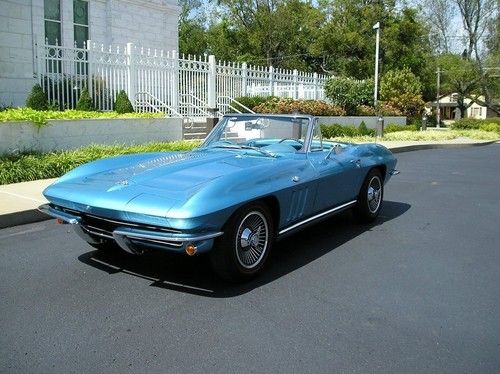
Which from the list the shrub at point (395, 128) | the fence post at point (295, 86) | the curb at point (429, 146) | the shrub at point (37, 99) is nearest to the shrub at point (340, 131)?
the curb at point (429, 146)

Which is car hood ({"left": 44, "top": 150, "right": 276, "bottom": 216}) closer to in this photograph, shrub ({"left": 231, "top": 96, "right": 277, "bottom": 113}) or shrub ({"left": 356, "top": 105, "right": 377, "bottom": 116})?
shrub ({"left": 231, "top": 96, "right": 277, "bottom": 113})

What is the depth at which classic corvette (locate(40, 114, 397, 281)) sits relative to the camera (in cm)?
360

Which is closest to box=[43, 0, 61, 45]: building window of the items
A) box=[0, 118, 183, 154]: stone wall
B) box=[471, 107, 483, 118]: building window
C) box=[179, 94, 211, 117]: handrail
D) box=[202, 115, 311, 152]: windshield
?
box=[179, 94, 211, 117]: handrail

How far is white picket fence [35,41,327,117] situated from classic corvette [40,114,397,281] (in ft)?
29.2

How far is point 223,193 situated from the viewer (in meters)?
3.72

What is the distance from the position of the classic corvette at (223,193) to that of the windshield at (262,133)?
11 millimetres

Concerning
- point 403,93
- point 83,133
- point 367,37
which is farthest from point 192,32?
point 83,133

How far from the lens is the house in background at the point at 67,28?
43.1ft

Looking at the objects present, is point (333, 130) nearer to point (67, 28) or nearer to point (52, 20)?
point (67, 28)

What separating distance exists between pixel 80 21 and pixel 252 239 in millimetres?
16120

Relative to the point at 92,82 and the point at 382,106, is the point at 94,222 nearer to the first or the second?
the point at 92,82

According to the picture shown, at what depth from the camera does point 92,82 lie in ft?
44.2

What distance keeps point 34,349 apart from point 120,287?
1054 millimetres

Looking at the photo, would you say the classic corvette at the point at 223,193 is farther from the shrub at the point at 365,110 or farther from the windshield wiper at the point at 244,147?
the shrub at the point at 365,110
